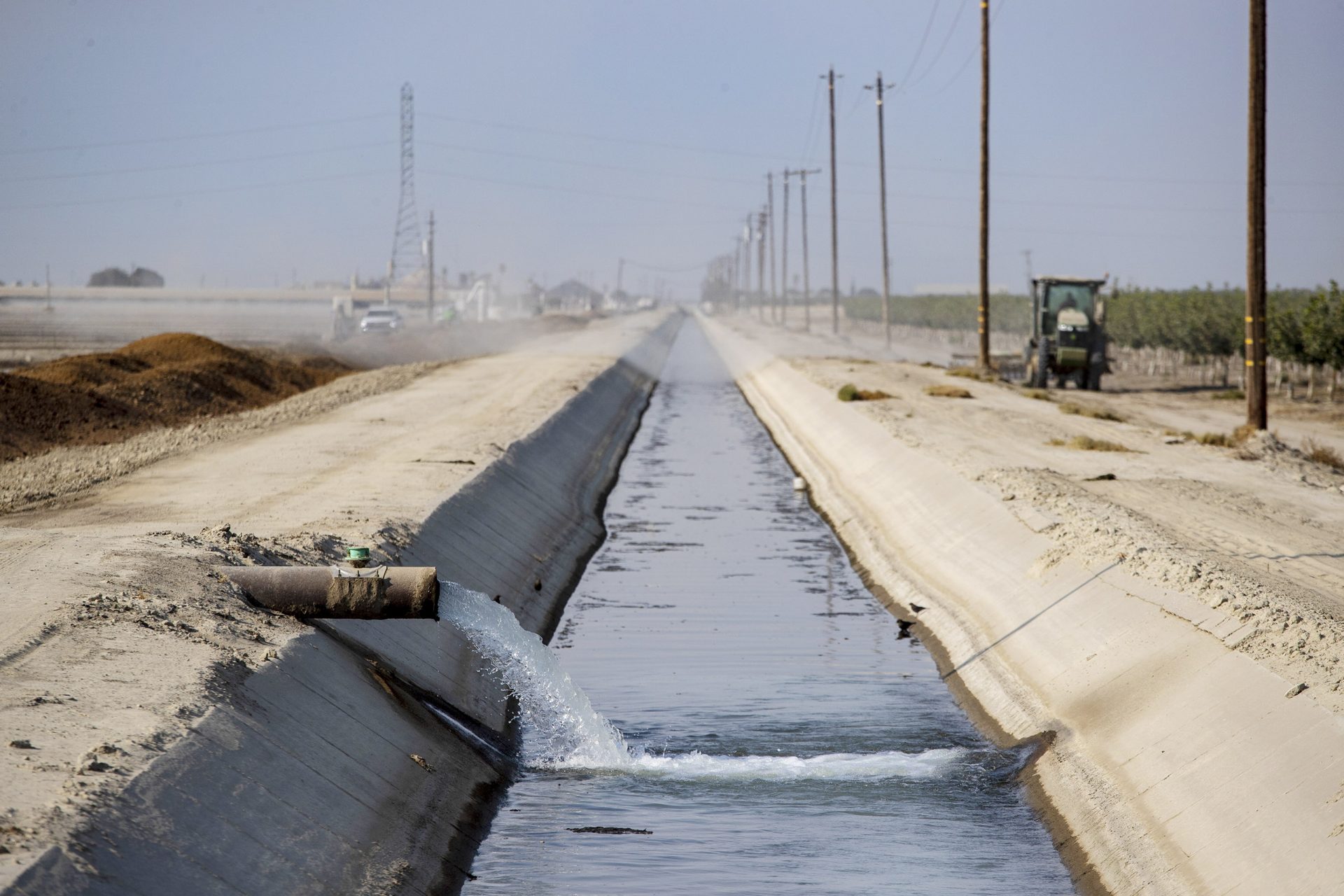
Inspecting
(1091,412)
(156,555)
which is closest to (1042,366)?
(1091,412)

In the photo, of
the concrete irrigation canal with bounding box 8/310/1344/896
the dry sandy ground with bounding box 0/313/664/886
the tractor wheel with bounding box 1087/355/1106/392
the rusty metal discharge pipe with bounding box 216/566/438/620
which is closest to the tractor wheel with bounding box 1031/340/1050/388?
the tractor wheel with bounding box 1087/355/1106/392

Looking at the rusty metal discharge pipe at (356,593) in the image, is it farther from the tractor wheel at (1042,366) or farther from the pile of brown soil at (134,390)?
the tractor wheel at (1042,366)

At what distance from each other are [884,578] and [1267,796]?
11461 mm

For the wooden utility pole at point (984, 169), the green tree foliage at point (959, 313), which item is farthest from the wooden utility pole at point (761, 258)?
the wooden utility pole at point (984, 169)

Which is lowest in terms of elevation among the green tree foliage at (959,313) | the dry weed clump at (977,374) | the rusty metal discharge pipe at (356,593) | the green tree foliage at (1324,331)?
the rusty metal discharge pipe at (356,593)

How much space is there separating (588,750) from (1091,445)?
18839 millimetres

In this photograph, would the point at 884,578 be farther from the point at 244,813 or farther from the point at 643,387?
the point at 643,387

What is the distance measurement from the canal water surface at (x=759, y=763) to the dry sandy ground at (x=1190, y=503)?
7.81 ft

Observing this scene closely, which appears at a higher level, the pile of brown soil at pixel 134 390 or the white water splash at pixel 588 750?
the pile of brown soil at pixel 134 390

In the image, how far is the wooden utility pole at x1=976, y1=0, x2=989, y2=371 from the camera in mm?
50281

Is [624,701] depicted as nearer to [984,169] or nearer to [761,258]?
[984,169]

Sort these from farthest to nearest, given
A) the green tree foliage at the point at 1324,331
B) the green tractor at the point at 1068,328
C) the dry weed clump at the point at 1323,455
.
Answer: the green tractor at the point at 1068,328 < the green tree foliage at the point at 1324,331 < the dry weed clump at the point at 1323,455

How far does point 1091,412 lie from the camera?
127ft

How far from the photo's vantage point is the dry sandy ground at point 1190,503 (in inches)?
489
